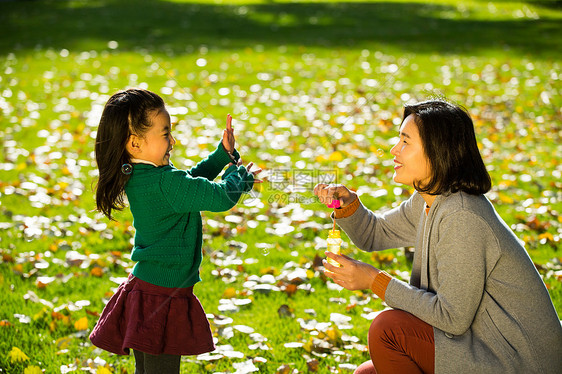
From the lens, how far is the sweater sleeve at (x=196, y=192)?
90.9 inches

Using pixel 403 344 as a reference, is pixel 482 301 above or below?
above

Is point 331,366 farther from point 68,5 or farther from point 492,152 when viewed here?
point 68,5

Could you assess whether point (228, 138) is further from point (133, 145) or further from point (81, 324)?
point (81, 324)

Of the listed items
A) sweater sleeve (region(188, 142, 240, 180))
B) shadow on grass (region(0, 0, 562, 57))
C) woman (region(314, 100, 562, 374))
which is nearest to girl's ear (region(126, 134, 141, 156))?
sweater sleeve (region(188, 142, 240, 180))

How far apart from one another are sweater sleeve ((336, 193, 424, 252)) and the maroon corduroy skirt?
2.53 ft

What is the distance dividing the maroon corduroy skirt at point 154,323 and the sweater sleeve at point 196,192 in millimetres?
350

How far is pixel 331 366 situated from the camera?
9.57 ft

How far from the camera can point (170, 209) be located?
2.38m

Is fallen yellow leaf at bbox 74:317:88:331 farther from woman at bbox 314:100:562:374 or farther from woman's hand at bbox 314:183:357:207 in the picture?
woman at bbox 314:100:562:374

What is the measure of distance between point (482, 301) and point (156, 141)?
1.34 metres

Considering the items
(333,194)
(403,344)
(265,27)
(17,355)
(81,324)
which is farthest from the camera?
(265,27)

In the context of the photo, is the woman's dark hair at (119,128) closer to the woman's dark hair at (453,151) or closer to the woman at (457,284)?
the woman at (457,284)

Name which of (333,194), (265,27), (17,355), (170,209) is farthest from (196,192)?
(265,27)

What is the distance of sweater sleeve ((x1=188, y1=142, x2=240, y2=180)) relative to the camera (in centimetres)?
258
